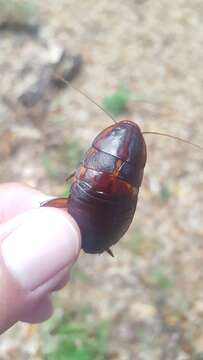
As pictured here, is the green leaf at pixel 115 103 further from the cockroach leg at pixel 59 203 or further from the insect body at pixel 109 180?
the insect body at pixel 109 180

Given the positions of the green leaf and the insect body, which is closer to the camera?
the insect body

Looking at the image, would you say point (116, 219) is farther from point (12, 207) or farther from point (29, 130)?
point (29, 130)

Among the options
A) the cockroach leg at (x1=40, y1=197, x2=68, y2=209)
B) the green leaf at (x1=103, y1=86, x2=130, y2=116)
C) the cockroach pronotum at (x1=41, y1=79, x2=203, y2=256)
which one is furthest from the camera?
the green leaf at (x1=103, y1=86, x2=130, y2=116)

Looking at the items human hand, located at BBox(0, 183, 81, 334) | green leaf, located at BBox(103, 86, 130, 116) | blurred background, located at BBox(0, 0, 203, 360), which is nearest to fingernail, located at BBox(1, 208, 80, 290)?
human hand, located at BBox(0, 183, 81, 334)

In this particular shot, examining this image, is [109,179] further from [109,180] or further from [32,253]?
[32,253]

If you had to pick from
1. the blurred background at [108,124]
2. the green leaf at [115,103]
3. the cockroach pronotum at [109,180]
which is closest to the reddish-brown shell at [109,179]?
the cockroach pronotum at [109,180]

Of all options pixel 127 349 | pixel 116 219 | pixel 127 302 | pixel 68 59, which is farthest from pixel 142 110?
pixel 116 219

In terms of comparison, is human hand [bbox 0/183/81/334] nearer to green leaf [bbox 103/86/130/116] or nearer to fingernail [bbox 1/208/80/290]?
fingernail [bbox 1/208/80/290]
